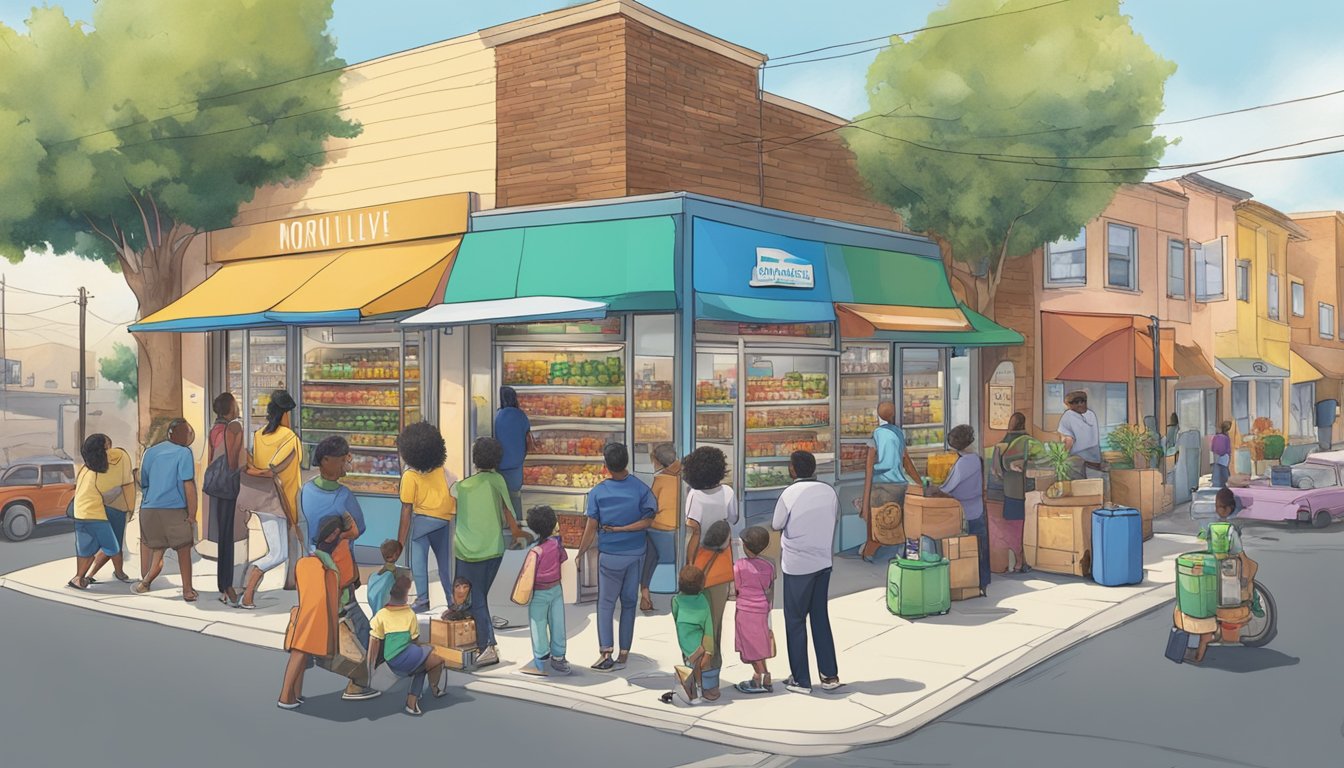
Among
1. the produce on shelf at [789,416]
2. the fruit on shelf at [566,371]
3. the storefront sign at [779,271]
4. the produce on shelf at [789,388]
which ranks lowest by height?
the produce on shelf at [789,416]

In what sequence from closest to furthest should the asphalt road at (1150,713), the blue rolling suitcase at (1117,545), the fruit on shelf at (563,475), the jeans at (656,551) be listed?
the asphalt road at (1150,713) → the jeans at (656,551) → the blue rolling suitcase at (1117,545) → the fruit on shelf at (563,475)

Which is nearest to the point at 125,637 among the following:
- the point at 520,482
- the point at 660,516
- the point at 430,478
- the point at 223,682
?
the point at 223,682

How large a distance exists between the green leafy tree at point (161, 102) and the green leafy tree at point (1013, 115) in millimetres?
9835

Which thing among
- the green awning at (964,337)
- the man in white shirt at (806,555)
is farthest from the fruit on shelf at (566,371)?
the man in white shirt at (806,555)

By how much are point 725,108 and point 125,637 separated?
10076mm

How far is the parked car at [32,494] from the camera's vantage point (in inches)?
688

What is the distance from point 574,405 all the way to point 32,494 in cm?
1062

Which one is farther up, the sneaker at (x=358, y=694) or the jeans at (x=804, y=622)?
the jeans at (x=804, y=622)

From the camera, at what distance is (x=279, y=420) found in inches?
453

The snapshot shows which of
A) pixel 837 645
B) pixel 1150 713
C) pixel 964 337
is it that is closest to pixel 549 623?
pixel 837 645

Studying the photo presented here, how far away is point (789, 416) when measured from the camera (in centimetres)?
1430

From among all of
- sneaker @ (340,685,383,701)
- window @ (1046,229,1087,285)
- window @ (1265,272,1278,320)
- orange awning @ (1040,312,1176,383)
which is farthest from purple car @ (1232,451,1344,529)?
window @ (1265,272,1278,320)

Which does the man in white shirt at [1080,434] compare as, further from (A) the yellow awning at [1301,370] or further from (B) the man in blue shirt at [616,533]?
(A) the yellow awning at [1301,370]

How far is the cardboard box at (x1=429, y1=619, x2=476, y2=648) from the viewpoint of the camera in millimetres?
8500
